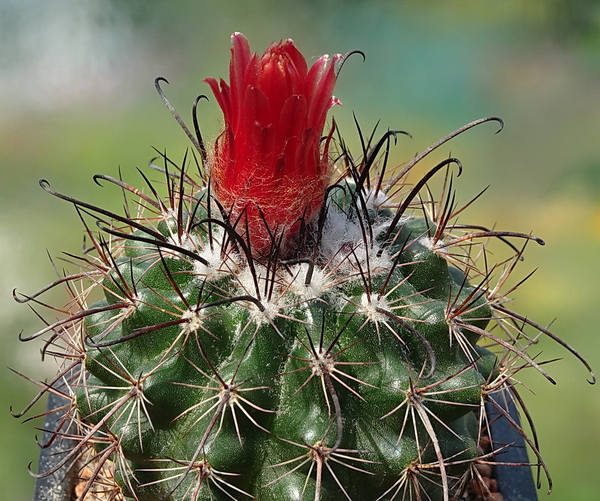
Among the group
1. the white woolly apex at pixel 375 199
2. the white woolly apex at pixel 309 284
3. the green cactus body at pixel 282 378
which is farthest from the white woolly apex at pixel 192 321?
the white woolly apex at pixel 375 199

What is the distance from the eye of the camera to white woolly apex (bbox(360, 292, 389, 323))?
75 centimetres

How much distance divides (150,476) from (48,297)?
4.24 ft

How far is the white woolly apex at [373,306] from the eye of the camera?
0.75 meters

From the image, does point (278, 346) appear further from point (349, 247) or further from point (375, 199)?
point (375, 199)

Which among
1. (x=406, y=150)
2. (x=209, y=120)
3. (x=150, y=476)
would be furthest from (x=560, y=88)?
(x=150, y=476)

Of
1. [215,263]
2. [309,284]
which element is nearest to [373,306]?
[309,284]

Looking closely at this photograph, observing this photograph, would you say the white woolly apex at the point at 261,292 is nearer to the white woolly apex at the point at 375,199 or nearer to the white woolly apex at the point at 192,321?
the white woolly apex at the point at 192,321

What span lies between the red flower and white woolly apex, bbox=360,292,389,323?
0.37 ft

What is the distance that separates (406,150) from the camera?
251 centimetres

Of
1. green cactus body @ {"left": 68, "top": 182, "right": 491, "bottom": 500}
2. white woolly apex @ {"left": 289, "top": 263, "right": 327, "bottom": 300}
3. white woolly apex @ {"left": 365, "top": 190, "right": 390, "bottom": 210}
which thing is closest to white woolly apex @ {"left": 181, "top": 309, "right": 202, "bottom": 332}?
green cactus body @ {"left": 68, "top": 182, "right": 491, "bottom": 500}

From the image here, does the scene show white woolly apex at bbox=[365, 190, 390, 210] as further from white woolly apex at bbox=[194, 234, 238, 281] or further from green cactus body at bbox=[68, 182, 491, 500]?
white woolly apex at bbox=[194, 234, 238, 281]

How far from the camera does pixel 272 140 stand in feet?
2.45

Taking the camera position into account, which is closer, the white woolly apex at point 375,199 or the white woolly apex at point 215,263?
the white woolly apex at point 215,263

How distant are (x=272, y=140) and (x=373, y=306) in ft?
0.69
